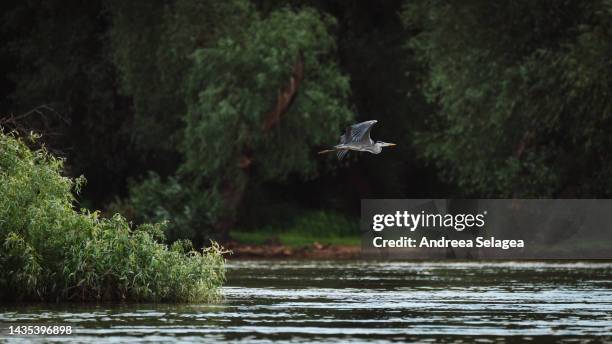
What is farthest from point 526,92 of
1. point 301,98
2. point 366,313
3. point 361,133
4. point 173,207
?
point 366,313

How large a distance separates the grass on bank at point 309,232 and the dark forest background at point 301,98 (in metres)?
0.53

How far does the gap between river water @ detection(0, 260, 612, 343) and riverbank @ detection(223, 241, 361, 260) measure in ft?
52.2

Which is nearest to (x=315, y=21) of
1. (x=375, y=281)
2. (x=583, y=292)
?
(x=375, y=281)

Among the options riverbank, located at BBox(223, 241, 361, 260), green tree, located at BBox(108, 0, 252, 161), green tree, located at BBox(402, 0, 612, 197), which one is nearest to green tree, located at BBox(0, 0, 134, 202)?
green tree, located at BBox(108, 0, 252, 161)

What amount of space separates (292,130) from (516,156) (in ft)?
28.1

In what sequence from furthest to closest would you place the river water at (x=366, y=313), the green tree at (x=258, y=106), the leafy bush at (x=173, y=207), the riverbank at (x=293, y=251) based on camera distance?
the green tree at (x=258, y=106), the riverbank at (x=293, y=251), the leafy bush at (x=173, y=207), the river water at (x=366, y=313)

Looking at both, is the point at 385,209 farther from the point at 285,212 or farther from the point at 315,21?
the point at 315,21

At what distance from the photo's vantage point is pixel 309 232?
6575 centimetres

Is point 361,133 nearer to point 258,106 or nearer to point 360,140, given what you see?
point 360,140

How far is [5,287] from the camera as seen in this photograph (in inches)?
1161

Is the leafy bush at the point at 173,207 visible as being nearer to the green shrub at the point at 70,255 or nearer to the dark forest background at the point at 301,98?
the dark forest background at the point at 301,98

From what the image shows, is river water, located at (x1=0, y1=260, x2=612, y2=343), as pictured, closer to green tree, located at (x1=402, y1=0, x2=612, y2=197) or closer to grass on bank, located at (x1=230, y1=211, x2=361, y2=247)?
green tree, located at (x1=402, y1=0, x2=612, y2=197)

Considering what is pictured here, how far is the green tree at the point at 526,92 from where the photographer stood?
5184 cm

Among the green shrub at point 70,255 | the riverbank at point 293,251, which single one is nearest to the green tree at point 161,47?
the riverbank at point 293,251
